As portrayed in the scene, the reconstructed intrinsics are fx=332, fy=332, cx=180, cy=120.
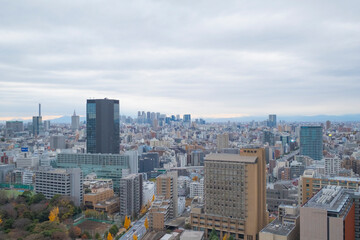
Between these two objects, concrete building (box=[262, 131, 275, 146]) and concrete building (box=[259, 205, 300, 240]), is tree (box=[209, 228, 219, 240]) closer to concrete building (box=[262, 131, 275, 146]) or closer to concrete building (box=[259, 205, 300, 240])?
concrete building (box=[259, 205, 300, 240])

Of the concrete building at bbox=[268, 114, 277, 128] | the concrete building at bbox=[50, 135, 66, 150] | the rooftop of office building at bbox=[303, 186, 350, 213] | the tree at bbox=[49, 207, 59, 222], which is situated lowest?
the tree at bbox=[49, 207, 59, 222]

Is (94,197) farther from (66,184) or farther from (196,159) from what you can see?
(196,159)

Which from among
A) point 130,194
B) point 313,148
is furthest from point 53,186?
point 313,148

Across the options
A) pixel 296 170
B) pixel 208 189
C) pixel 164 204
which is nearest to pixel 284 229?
pixel 208 189

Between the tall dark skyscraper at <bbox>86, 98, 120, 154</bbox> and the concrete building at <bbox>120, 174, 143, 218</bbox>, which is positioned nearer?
the concrete building at <bbox>120, 174, 143, 218</bbox>

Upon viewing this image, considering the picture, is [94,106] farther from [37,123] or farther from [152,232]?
[37,123]

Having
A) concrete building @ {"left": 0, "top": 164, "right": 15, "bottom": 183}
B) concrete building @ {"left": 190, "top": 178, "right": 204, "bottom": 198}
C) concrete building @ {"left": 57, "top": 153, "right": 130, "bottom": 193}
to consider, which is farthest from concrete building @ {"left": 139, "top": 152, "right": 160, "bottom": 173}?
concrete building @ {"left": 0, "top": 164, "right": 15, "bottom": 183}
